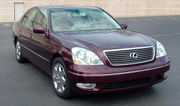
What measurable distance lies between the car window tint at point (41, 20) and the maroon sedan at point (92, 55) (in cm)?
3

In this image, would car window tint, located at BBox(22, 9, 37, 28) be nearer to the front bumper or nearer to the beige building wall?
the front bumper

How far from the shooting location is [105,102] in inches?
199

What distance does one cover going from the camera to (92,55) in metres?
4.79

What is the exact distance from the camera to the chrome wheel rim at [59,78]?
17.1ft

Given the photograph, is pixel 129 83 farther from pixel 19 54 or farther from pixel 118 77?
pixel 19 54

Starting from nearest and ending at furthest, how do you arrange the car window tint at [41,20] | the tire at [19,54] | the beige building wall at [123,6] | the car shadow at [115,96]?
the car shadow at [115,96] → the car window tint at [41,20] → the tire at [19,54] → the beige building wall at [123,6]

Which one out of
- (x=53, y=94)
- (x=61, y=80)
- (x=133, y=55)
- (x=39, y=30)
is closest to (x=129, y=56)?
(x=133, y=55)

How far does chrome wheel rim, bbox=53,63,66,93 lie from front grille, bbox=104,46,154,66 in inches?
33.7

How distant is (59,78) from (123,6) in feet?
66.1

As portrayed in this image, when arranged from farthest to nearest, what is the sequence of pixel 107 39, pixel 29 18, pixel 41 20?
pixel 29 18, pixel 41 20, pixel 107 39

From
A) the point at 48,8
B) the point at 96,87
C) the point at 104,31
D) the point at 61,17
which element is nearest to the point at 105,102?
the point at 96,87

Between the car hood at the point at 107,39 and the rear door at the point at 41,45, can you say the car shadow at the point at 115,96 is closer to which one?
the car hood at the point at 107,39

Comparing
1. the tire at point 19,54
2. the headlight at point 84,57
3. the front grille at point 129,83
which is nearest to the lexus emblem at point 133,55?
the front grille at point 129,83

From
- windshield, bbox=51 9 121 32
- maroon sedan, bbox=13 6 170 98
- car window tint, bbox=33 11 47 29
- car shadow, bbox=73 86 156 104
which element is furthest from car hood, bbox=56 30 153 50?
car shadow, bbox=73 86 156 104
